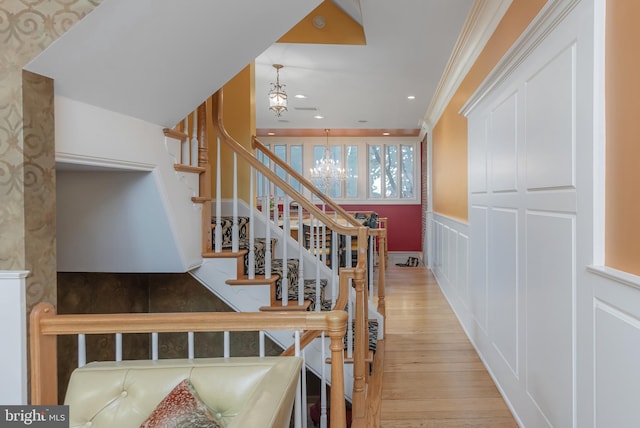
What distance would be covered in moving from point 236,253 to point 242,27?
144 cm

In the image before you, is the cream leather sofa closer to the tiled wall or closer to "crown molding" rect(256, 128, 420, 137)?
the tiled wall

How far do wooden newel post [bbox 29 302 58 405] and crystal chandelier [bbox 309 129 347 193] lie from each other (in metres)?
6.79

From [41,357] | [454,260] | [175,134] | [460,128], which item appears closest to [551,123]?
[175,134]

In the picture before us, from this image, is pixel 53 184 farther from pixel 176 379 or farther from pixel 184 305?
pixel 184 305

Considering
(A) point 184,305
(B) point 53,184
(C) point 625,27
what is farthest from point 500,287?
(B) point 53,184

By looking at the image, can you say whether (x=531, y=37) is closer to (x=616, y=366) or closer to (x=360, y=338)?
(x=616, y=366)

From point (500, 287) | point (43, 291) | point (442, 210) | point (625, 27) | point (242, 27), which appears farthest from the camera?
point (442, 210)

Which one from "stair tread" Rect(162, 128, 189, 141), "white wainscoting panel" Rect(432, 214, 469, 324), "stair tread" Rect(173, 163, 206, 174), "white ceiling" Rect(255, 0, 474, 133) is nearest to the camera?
"stair tread" Rect(162, 128, 189, 141)

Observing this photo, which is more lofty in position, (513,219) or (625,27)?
(625,27)

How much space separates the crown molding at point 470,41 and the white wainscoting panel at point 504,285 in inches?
52.1

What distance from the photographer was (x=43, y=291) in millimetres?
1432

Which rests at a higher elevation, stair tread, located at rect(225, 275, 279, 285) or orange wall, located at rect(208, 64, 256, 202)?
orange wall, located at rect(208, 64, 256, 202)

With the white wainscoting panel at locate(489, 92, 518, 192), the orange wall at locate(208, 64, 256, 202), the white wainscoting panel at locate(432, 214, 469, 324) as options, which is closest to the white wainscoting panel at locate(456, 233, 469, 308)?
the white wainscoting panel at locate(432, 214, 469, 324)

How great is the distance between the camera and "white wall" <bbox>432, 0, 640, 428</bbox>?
4.14ft
